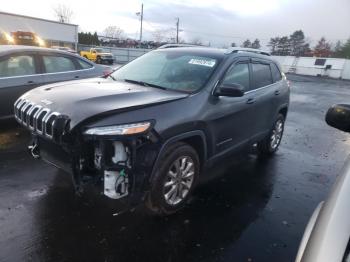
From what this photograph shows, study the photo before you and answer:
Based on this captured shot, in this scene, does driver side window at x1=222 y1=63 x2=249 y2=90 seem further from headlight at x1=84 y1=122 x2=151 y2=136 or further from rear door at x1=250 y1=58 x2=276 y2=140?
headlight at x1=84 y1=122 x2=151 y2=136

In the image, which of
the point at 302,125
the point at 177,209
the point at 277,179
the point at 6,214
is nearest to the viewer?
the point at 6,214

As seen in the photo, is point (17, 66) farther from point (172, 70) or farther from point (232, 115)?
point (232, 115)

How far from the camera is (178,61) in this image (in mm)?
4586

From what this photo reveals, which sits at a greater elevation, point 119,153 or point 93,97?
point 93,97

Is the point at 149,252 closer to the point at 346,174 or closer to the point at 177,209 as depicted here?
the point at 177,209

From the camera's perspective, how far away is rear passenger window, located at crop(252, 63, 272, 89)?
5.12 m

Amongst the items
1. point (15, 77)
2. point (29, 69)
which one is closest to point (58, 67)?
point (29, 69)

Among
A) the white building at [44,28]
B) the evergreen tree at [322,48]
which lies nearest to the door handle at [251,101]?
the white building at [44,28]

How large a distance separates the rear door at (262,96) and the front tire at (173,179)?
1.61m

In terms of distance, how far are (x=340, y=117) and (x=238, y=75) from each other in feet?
7.77

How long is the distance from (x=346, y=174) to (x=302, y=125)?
812 centimetres

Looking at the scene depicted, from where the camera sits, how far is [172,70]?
444cm

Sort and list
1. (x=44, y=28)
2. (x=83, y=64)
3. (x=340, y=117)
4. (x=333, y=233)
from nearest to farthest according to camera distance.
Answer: (x=333, y=233), (x=340, y=117), (x=83, y=64), (x=44, y=28)

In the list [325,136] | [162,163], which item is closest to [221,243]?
[162,163]
